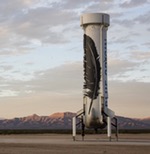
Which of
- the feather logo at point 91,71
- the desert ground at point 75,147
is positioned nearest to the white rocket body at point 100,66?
the feather logo at point 91,71

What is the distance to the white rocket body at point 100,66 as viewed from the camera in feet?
197

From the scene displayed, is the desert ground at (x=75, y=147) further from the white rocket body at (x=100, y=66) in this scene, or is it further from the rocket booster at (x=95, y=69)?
the rocket booster at (x=95, y=69)

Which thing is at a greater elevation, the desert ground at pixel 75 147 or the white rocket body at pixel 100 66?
the white rocket body at pixel 100 66

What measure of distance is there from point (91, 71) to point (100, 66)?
145 centimetres

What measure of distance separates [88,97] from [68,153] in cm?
2606

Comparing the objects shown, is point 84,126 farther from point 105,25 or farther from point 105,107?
point 105,25

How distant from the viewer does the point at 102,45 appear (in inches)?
2399

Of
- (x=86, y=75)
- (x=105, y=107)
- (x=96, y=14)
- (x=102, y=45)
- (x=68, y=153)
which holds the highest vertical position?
(x=96, y=14)

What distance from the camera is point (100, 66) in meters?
60.4

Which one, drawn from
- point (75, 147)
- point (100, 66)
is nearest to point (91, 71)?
point (100, 66)

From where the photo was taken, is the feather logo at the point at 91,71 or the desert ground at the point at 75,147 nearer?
the desert ground at the point at 75,147

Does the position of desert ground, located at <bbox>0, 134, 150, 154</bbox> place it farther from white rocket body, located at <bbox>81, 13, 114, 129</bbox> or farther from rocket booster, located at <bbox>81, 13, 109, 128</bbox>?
rocket booster, located at <bbox>81, 13, 109, 128</bbox>

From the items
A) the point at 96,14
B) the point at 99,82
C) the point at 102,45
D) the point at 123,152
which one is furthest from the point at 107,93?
the point at 123,152

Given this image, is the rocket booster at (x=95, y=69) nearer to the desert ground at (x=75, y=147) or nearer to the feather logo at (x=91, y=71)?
the feather logo at (x=91, y=71)
